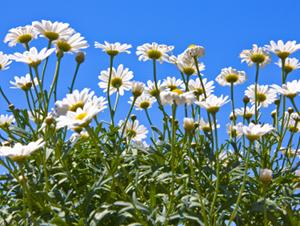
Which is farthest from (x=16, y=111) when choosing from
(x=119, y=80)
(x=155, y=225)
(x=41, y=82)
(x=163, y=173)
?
(x=155, y=225)

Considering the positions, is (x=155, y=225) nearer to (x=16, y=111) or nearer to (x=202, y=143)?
(x=202, y=143)

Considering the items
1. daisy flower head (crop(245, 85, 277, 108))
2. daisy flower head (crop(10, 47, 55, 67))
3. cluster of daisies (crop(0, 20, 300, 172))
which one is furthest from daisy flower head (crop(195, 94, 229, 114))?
daisy flower head (crop(245, 85, 277, 108))

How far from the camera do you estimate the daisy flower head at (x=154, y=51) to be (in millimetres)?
3604

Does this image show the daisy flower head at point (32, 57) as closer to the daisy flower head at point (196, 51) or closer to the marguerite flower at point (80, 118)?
the marguerite flower at point (80, 118)

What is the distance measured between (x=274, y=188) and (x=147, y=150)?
2.21ft

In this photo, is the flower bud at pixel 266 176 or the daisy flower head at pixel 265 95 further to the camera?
the daisy flower head at pixel 265 95

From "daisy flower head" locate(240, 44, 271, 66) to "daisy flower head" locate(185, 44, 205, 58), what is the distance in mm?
331

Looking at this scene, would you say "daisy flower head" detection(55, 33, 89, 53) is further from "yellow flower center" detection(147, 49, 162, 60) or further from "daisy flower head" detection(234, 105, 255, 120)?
"daisy flower head" detection(234, 105, 255, 120)

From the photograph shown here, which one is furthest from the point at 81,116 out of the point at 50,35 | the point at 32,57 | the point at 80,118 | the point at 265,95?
the point at 265,95

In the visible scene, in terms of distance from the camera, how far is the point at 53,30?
132 inches

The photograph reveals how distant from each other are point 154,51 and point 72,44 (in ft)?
1.61

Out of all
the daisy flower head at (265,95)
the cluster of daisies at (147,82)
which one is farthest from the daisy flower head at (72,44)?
the daisy flower head at (265,95)

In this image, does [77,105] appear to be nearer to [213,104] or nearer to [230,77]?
[213,104]

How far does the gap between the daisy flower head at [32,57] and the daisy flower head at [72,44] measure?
0.14 metres
